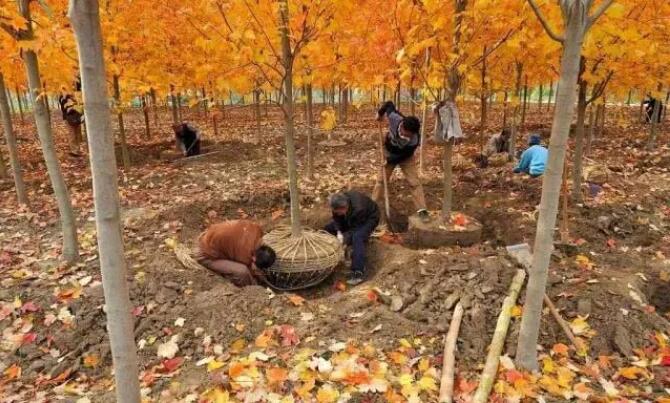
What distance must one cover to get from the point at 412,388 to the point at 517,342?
1.05 meters

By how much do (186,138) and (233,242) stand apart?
23.4ft

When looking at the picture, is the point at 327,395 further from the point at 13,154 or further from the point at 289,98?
the point at 13,154

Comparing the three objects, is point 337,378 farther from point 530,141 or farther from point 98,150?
point 530,141

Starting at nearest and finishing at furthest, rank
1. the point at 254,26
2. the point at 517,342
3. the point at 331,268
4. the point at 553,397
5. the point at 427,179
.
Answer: the point at 553,397
the point at 517,342
the point at 254,26
the point at 331,268
the point at 427,179

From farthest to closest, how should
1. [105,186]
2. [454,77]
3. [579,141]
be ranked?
[579,141], [454,77], [105,186]

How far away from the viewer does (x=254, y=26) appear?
4.38 metres

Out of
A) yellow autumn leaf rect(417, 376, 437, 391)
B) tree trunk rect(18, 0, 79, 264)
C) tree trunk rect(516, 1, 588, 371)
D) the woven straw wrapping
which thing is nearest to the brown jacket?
the woven straw wrapping

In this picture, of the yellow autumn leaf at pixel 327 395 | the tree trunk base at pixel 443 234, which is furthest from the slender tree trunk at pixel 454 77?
the yellow autumn leaf at pixel 327 395

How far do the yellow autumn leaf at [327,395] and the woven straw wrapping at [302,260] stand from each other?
6.75 feet

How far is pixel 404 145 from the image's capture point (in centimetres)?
616

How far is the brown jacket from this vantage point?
16.0 feet

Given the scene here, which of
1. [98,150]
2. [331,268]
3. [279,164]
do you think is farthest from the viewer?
[279,164]

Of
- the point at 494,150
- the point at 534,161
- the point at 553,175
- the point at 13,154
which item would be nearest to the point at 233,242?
the point at 553,175

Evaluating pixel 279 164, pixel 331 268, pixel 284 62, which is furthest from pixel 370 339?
pixel 279 164
